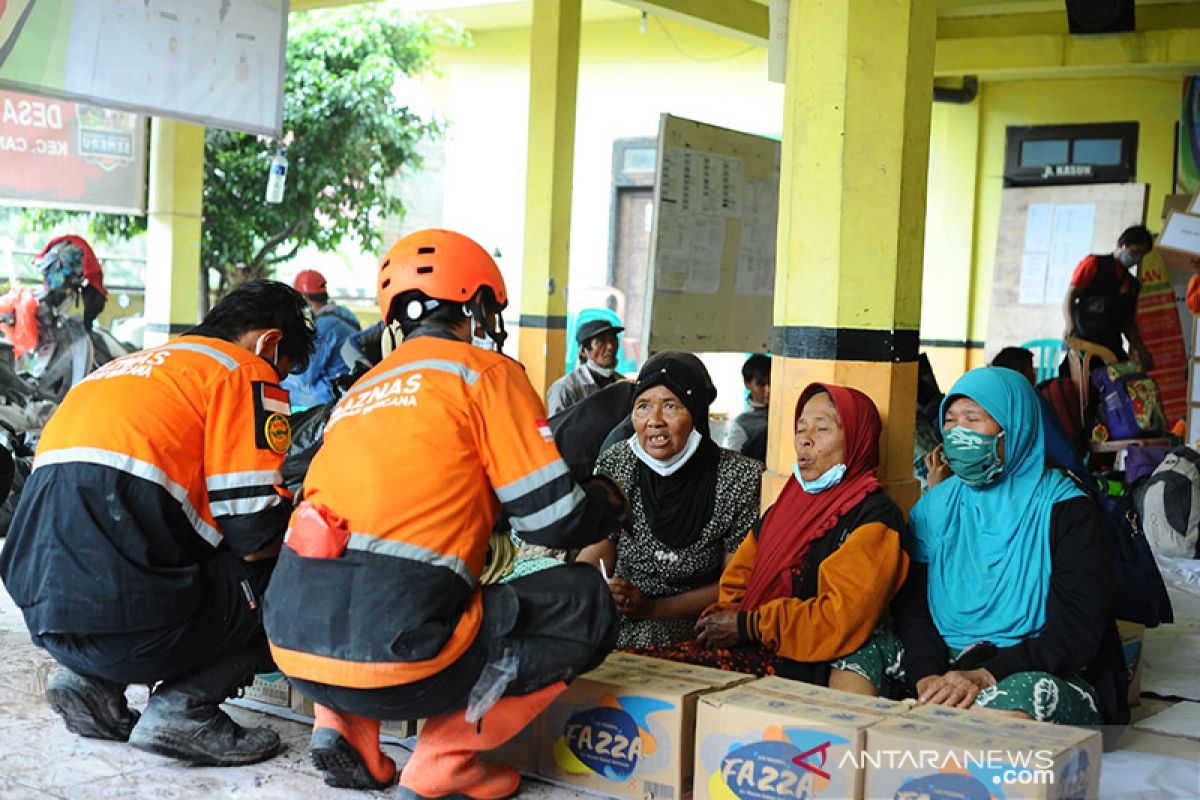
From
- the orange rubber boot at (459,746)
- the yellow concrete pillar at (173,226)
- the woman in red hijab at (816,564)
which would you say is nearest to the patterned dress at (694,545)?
the woman in red hijab at (816,564)

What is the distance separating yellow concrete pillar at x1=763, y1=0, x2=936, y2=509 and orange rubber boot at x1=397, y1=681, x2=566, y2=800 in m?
1.82

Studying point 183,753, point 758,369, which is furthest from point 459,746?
point 758,369

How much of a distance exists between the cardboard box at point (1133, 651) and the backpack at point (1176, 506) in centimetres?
295

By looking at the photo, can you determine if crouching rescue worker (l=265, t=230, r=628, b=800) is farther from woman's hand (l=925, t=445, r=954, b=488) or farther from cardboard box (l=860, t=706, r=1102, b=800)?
woman's hand (l=925, t=445, r=954, b=488)

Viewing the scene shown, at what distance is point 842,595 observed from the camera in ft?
11.7

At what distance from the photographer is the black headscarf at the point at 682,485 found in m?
4.10

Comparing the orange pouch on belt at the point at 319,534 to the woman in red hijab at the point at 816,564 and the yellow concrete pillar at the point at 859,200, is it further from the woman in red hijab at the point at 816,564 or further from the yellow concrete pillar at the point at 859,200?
the yellow concrete pillar at the point at 859,200

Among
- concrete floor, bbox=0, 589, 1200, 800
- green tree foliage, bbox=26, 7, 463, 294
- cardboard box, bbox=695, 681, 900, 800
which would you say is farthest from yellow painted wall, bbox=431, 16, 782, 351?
cardboard box, bbox=695, 681, 900, 800

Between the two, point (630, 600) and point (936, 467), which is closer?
point (630, 600)

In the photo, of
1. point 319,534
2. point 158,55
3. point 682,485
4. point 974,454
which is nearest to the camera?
point 319,534

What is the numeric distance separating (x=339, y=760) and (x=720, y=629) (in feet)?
3.73

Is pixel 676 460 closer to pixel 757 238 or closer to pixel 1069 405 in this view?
pixel 757 238

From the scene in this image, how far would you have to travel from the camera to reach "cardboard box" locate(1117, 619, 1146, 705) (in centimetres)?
411

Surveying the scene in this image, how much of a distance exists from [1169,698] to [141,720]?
10.1 feet
